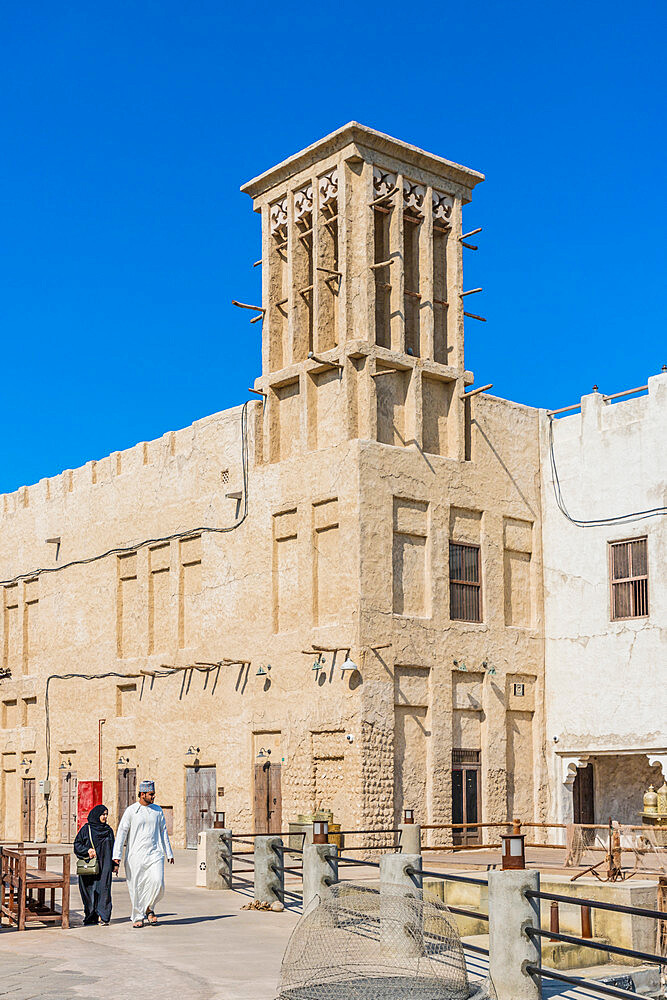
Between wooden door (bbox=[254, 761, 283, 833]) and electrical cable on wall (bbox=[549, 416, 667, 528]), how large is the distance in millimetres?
9000

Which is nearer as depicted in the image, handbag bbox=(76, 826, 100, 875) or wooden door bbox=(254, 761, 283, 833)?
handbag bbox=(76, 826, 100, 875)

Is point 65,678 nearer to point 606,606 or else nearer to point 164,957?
point 606,606

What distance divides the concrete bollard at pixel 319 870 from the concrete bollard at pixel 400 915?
1.93m

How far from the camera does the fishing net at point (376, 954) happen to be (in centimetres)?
1009

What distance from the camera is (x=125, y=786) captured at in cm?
3219

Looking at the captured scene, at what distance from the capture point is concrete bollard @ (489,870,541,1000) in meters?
10.4

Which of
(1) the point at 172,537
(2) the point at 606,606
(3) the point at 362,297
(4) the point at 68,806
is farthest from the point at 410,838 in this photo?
(4) the point at 68,806

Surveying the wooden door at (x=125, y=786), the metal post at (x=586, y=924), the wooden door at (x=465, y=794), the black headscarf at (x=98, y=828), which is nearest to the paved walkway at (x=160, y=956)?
the black headscarf at (x=98, y=828)

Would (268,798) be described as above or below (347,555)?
below

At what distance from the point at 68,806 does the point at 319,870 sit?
68.8 feet

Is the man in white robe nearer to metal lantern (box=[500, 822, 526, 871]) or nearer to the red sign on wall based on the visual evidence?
metal lantern (box=[500, 822, 526, 871])

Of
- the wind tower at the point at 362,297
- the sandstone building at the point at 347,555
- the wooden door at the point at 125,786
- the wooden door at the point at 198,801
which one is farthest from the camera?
the wooden door at the point at 125,786

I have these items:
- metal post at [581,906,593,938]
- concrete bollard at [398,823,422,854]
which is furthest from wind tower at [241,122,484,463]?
metal post at [581,906,593,938]

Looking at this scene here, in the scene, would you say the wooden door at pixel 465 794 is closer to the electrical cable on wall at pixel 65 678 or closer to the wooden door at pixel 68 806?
the electrical cable on wall at pixel 65 678
